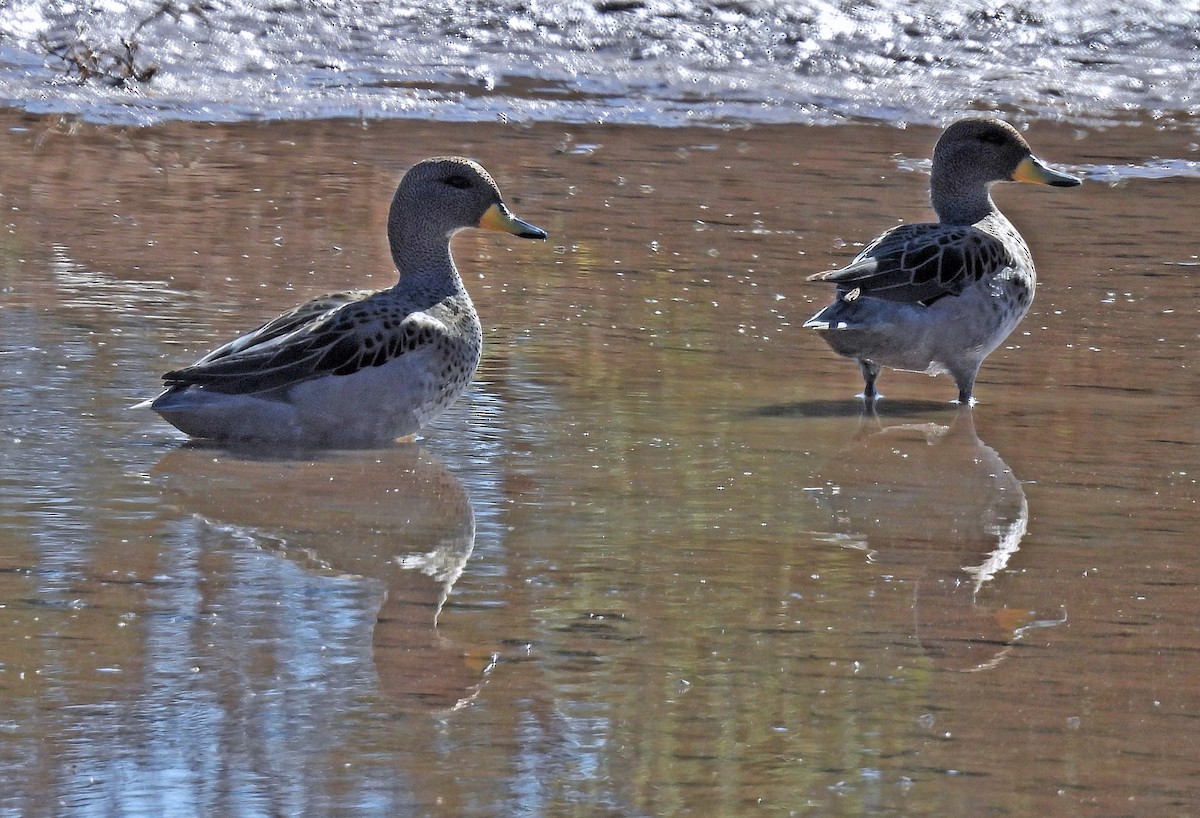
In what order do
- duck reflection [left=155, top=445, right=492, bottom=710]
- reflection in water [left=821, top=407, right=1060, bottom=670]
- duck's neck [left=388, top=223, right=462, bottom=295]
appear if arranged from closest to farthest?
1. duck reflection [left=155, top=445, right=492, bottom=710]
2. reflection in water [left=821, top=407, right=1060, bottom=670]
3. duck's neck [left=388, top=223, right=462, bottom=295]

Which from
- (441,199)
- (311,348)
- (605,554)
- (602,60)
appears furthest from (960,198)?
(602,60)

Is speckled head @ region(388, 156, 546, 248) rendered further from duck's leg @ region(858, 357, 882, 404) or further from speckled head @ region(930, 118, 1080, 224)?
speckled head @ region(930, 118, 1080, 224)

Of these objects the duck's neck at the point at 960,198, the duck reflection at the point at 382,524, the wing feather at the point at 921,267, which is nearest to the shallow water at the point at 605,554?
the duck reflection at the point at 382,524

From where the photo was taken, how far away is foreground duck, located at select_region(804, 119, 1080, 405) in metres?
6.67

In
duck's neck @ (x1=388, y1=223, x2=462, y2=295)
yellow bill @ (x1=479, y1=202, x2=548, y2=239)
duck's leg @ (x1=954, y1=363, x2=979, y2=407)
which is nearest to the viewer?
duck's neck @ (x1=388, y1=223, x2=462, y2=295)

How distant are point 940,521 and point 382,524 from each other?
4.86 feet

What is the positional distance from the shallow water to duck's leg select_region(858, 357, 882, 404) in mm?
85

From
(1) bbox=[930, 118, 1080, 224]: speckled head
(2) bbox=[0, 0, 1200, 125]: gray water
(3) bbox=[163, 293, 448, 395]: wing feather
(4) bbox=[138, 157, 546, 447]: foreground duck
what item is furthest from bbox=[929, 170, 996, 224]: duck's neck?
(2) bbox=[0, 0, 1200, 125]: gray water

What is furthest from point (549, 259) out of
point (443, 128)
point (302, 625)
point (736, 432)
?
point (302, 625)

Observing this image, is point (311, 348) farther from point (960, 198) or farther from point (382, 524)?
point (960, 198)

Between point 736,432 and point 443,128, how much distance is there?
635 cm

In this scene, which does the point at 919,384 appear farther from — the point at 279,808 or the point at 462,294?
the point at 279,808

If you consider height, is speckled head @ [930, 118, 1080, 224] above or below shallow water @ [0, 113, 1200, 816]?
above

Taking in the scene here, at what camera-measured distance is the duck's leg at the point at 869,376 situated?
270 inches
